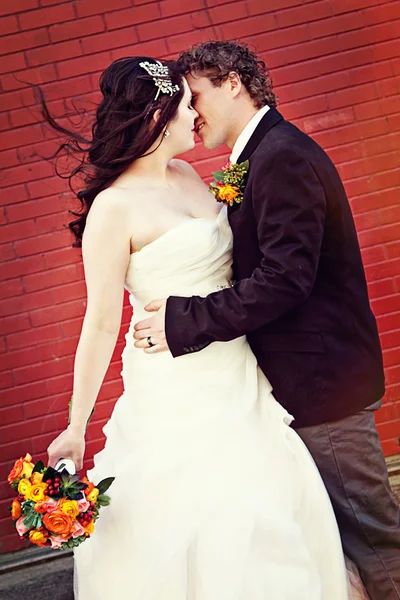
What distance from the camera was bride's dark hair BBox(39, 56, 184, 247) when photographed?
2674 mm

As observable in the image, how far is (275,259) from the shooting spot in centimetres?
240

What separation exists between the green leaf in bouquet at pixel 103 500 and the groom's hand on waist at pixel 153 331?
1.69 feet

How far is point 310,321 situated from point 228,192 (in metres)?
0.53

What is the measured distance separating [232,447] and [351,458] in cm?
42

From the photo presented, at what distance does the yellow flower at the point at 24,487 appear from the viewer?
8.02 feet

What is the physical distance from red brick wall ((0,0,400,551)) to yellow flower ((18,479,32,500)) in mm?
1845

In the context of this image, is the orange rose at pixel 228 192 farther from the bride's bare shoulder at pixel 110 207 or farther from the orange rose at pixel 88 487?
the orange rose at pixel 88 487

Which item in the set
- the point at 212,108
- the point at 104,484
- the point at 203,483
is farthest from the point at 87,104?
the point at 203,483

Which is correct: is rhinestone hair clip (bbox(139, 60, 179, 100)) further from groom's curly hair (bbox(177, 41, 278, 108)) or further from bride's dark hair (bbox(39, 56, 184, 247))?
groom's curly hair (bbox(177, 41, 278, 108))

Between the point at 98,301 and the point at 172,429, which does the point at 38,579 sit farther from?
the point at 98,301

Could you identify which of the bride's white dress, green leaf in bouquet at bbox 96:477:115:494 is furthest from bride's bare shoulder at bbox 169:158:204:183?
green leaf in bouquet at bbox 96:477:115:494

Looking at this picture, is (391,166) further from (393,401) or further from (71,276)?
(71,276)

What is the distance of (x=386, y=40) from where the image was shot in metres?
4.27

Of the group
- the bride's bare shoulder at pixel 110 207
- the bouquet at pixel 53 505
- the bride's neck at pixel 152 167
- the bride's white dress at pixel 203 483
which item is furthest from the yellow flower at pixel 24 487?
A: the bride's neck at pixel 152 167
